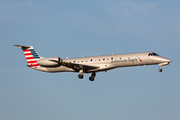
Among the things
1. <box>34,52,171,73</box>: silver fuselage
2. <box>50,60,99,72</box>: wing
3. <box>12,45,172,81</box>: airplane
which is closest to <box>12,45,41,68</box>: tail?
<box>12,45,172,81</box>: airplane

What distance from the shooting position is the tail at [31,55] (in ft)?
163

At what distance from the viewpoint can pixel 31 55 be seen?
49781 mm

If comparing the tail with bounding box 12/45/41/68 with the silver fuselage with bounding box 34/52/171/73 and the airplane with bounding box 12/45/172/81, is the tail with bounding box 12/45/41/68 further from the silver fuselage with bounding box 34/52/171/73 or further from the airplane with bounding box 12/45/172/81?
the silver fuselage with bounding box 34/52/171/73

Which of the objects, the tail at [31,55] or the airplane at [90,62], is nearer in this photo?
the airplane at [90,62]

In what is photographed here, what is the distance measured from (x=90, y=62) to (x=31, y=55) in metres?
10.3

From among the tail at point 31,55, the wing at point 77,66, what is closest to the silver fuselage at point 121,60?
the wing at point 77,66

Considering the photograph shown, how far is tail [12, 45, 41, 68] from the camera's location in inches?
1953

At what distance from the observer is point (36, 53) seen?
50031 millimetres

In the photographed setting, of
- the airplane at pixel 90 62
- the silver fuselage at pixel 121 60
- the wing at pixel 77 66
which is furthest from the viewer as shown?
the wing at pixel 77 66

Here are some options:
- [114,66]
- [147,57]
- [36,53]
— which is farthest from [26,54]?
[147,57]

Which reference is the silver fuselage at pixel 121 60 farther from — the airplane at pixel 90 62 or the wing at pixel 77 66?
the wing at pixel 77 66

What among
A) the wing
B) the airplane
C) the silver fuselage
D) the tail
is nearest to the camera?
the silver fuselage

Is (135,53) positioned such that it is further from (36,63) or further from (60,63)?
(36,63)

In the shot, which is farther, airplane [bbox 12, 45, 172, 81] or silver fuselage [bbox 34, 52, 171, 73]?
airplane [bbox 12, 45, 172, 81]
